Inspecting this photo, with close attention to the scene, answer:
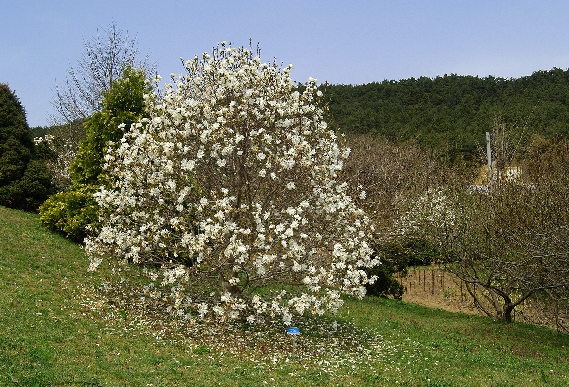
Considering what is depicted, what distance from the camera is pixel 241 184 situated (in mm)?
12125

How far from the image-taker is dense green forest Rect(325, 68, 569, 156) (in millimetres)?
43719

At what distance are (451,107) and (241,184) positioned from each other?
4903 centimetres

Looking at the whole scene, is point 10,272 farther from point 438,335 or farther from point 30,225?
point 438,335

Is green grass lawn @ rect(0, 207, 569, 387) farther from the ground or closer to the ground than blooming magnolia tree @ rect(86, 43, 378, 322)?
closer to the ground

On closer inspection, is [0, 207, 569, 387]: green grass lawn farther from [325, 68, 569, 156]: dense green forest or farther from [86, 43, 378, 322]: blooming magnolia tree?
[325, 68, 569, 156]: dense green forest

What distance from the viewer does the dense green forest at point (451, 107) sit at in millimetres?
43719

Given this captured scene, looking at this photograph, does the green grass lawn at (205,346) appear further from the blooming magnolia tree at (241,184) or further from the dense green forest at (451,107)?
the dense green forest at (451,107)

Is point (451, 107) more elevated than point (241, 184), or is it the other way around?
point (451, 107)

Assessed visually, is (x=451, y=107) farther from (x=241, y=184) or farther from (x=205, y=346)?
(x=205, y=346)

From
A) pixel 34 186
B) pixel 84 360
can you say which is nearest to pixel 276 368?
pixel 84 360

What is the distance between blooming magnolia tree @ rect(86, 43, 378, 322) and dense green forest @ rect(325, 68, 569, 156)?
89.5 ft

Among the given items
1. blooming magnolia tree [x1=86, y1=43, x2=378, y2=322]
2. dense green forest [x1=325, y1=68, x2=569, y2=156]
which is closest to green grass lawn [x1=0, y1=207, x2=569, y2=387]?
blooming magnolia tree [x1=86, y1=43, x2=378, y2=322]

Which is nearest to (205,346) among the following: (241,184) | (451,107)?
(241,184)

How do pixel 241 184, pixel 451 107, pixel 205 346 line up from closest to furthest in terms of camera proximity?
pixel 205 346
pixel 241 184
pixel 451 107
